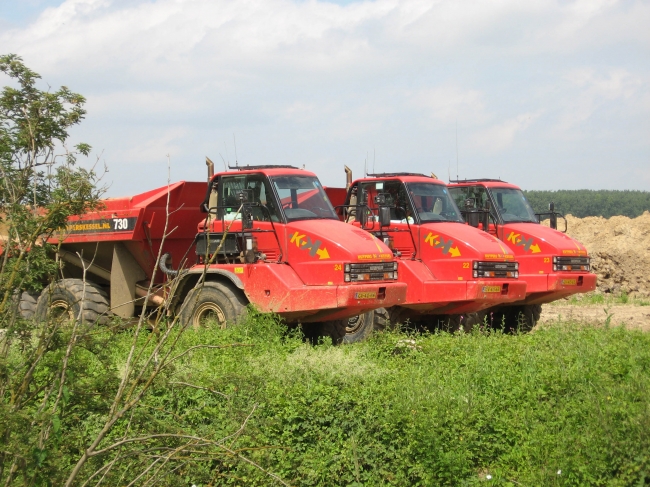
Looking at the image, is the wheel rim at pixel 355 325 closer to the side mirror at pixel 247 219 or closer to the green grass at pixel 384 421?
the side mirror at pixel 247 219

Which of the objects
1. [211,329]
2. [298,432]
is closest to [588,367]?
[298,432]

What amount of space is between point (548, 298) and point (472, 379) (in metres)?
7.57

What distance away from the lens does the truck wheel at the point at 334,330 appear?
12.8m

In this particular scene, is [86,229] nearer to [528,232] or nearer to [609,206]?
[528,232]

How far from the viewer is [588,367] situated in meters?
8.71

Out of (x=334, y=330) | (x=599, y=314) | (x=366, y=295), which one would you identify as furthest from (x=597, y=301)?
(x=366, y=295)

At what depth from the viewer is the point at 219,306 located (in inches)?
479

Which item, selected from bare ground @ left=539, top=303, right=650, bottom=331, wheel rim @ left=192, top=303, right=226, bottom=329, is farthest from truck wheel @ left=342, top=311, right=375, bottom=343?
bare ground @ left=539, top=303, right=650, bottom=331

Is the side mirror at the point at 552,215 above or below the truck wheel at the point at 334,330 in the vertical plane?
above

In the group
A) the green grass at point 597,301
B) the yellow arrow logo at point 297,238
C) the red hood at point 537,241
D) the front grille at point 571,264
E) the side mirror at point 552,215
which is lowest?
the green grass at point 597,301

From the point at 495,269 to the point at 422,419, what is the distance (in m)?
6.62

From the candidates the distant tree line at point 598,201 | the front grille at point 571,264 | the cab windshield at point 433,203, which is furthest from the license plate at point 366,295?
the distant tree line at point 598,201

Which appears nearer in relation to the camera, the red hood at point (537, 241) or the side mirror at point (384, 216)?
the side mirror at point (384, 216)

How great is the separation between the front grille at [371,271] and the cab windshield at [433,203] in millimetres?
2286
